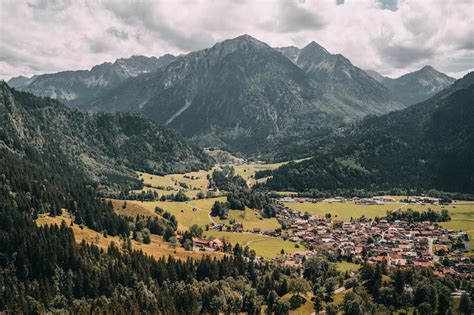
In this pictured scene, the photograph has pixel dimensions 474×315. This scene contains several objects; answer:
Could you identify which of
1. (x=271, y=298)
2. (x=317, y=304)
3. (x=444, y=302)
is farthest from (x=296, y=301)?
(x=444, y=302)

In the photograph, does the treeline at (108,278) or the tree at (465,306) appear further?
the tree at (465,306)

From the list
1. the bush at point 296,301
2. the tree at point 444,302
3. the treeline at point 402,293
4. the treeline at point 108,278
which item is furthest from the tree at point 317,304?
the tree at point 444,302

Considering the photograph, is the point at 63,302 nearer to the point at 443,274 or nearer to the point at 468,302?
the point at 468,302

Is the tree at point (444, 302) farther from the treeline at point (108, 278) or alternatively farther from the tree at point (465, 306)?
the treeline at point (108, 278)

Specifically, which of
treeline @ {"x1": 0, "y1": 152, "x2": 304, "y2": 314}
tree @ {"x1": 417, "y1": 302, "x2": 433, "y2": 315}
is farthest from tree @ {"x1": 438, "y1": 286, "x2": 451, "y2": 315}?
treeline @ {"x1": 0, "y1": 152, "x2": 304, "y2": 314}

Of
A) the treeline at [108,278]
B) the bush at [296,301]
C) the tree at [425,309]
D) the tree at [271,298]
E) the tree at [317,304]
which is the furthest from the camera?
the tree at [271,298]

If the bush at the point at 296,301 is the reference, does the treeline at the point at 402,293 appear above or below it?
above

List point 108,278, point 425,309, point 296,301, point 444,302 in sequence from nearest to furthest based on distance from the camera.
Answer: point 425,309
point 444,302
point 296,301
point 108,278

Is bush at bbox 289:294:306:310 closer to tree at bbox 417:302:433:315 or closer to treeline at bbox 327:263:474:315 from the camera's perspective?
treeline at bbox 327:263:474:315

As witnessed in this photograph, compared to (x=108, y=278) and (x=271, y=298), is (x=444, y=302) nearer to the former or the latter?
(x=271, y=298)

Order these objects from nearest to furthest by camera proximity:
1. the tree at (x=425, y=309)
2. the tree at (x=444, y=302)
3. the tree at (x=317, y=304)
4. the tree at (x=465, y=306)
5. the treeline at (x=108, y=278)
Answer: the tree at (x=425, y=309)
the treeline at (x=108, y=278)
the tree at (x=465, y=306)
the tree at (x=444, y=302)
the tree at (x=317, y=304)

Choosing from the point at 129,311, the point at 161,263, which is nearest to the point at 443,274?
the point at 161,263
